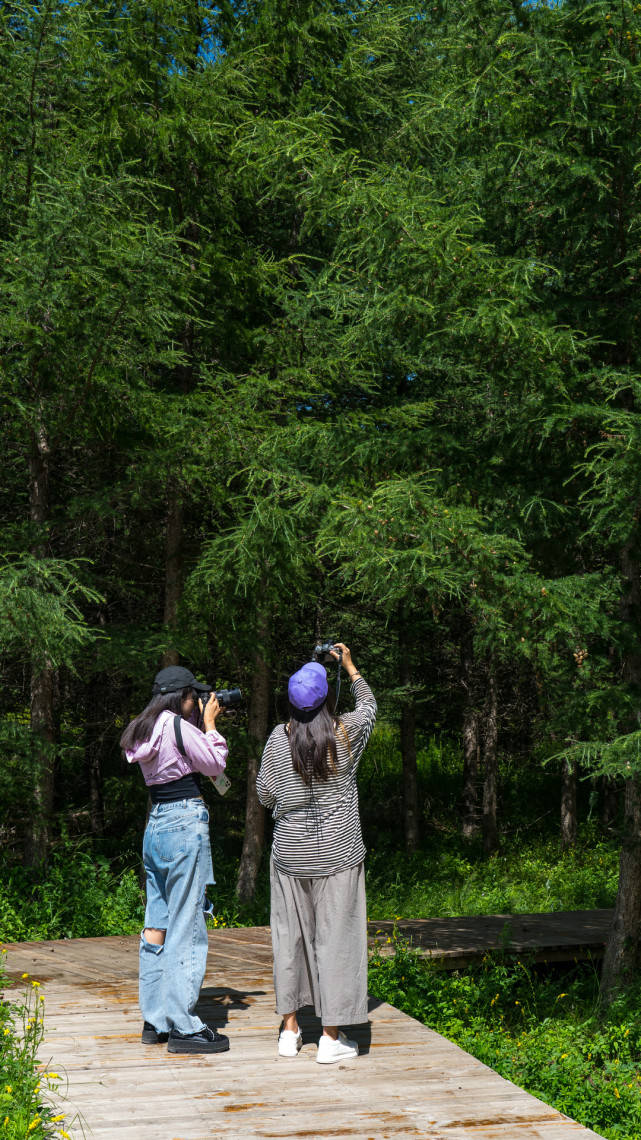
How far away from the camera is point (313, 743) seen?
198 inches

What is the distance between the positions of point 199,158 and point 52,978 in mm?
8442

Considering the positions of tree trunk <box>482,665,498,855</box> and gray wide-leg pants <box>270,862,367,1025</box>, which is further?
tree trunk <box>482,665,498,855</box>

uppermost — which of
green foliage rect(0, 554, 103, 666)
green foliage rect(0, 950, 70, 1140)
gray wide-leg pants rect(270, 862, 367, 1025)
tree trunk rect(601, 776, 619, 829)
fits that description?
green foliage rect(0, 554, 103, 666)

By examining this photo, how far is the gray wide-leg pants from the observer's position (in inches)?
196

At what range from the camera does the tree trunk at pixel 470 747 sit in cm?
1667

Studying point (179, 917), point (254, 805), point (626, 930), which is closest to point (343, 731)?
point (179, 917)

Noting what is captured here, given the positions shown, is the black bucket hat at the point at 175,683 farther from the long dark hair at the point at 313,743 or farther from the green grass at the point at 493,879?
the green grass at the point at 493,879

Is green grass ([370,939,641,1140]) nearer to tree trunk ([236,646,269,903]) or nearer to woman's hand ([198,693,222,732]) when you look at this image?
woman's hand ([198,693,222,732])

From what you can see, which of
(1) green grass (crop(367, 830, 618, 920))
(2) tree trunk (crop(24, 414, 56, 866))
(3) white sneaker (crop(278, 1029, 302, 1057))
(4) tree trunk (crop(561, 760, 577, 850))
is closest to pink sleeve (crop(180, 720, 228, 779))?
(3) white sneaker (crop(278, 1029, 302, 1057))

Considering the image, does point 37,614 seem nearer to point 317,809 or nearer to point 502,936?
point 317,809

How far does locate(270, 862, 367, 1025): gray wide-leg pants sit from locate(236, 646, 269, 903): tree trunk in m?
7.25

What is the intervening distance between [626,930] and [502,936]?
3.45 ft

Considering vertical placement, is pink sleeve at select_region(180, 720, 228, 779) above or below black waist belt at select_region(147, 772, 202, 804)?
above

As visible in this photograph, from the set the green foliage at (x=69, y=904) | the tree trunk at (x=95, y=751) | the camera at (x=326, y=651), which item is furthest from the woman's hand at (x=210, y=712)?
the tree trunk at (x=95, y=751)
